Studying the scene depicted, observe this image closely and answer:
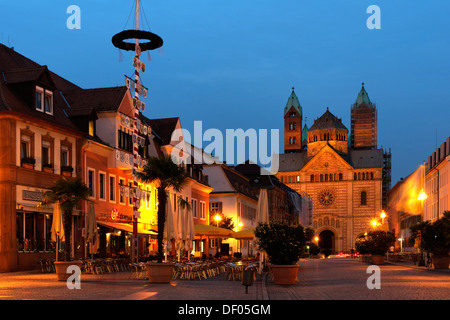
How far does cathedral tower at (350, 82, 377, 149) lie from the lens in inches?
6275

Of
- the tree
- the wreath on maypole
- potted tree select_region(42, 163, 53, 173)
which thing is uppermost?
the wreath on maypole

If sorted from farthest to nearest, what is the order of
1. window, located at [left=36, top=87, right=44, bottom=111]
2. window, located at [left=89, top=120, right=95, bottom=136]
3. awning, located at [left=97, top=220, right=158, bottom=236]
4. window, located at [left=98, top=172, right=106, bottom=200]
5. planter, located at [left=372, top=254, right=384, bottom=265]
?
planter, located at [left=372, top=254, right=384, bottom=265] → window, located at [left=98, top=172, right=106, bottom=200] → window, located at [left=89, top=120, right=95, bottom=136] → awning, located at [left=97, top=220, right=158, bottom=236] → window, located at [left=36, top=87, right=44, bottom=111]

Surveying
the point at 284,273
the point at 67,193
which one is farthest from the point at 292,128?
the point at 284,273

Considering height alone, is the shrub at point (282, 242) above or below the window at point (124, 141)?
below

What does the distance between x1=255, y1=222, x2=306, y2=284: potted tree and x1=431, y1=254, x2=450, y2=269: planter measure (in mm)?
17627

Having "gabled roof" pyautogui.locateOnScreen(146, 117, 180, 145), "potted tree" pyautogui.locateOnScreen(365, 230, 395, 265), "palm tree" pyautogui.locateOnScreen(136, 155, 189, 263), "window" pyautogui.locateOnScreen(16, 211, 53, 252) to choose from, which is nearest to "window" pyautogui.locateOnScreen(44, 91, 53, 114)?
"window" pyautogui.locateOnScreen(16, 211, 53, 252)

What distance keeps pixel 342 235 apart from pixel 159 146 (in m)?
93.6

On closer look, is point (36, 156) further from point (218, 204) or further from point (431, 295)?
point (218, 204)

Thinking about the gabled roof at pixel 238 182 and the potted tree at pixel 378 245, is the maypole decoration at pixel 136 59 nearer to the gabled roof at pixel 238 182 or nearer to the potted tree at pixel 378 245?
the potted tree at pixel 378 245

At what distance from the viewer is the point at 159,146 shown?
4997 centimetres

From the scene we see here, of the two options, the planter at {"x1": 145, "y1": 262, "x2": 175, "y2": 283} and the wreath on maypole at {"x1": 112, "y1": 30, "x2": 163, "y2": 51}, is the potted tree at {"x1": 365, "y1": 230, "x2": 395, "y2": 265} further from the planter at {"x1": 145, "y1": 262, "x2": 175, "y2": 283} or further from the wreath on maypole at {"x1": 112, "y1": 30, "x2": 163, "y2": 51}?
the planter at {"x1": 145, "y1": 262, "x2": 175, "y2": 283}

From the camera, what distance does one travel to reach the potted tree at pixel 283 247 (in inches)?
941

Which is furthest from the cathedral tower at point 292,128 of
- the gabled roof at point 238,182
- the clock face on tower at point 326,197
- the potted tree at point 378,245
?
the potted tree at point 378,245
